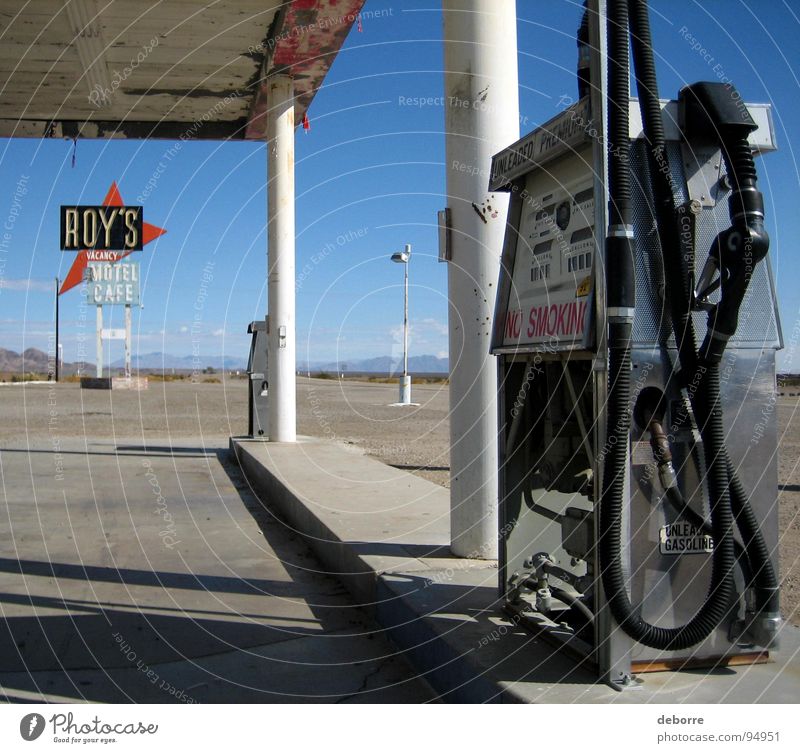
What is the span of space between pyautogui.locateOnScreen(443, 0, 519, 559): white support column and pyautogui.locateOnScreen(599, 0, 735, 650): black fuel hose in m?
1.99

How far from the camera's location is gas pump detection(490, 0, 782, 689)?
3.01 metres

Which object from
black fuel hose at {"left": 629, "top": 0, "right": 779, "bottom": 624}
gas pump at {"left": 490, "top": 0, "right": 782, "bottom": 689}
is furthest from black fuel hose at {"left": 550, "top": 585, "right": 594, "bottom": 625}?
black fuel hose at {"left": 629, "top": 0, "right": 779, "bottom": 624}

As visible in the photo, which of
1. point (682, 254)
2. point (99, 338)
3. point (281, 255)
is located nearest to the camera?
point (682, 254)

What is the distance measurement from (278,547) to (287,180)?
6.90 meters

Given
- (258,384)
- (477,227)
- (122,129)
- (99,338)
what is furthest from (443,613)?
(99,338)

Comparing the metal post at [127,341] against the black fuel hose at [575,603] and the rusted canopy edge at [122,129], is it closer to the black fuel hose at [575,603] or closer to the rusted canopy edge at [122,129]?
the rusted canopy edge at [122,129]

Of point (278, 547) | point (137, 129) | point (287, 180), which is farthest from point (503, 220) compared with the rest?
point (137, 129)

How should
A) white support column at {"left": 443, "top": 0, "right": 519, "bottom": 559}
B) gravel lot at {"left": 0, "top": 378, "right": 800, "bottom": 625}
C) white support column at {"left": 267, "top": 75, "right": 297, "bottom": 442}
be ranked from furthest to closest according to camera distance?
white support column at {"left": 267, "top": 75, "right": 297, "bottom": 442} < gravel lot at {"left": 0, "top": 378, "right": 800, "bottom": 625} < white support column at {"left": 443, "top": 0, "right": 519, "bottom": 559}

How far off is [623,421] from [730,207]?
34.2 inches

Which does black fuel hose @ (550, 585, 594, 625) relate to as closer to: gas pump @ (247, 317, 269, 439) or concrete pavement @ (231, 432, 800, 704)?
concrete pavement @ (231, 432, 800, 704)

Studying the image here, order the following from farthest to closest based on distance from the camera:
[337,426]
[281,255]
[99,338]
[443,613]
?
1. [99,338]
2. [337,426]
3. [281,255]
4. [443,613]

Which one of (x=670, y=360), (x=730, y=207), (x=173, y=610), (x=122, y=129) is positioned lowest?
(x=173, y=610)

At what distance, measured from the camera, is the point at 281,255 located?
12.6 meters

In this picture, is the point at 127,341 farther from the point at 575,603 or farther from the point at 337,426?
the point at 575,603
